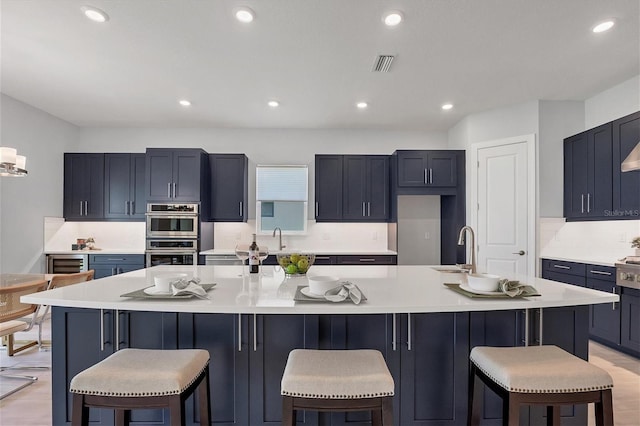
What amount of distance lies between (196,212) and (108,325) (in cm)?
292

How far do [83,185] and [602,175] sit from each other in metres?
7.02

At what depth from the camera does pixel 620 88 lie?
3.58 metres

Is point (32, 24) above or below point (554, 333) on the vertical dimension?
above

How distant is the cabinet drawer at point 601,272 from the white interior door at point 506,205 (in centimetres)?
69

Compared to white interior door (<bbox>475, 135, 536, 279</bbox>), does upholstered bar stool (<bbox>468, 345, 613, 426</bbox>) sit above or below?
below

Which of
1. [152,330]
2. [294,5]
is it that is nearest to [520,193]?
[294,5]

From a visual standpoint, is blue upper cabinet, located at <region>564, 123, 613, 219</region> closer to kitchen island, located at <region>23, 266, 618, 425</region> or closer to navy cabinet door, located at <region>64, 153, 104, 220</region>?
kitchen island, located at <region>23, 266, 618, 425</region>

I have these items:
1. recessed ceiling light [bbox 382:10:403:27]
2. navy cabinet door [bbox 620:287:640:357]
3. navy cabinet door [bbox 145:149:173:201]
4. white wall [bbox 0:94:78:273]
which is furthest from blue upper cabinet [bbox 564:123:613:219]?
white wall [bbox 0:94:78:273]

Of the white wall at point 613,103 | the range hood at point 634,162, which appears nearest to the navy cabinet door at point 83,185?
the range hood at point 634,162

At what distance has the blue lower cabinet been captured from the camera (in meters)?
1.75

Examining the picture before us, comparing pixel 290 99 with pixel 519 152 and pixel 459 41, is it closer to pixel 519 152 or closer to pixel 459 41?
pixel 459 41

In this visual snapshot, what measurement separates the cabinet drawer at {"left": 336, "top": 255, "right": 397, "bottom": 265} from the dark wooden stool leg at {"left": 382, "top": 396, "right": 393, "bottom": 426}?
11.1 ft

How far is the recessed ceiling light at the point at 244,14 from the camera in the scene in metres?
2.29

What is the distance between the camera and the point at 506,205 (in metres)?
4.23
